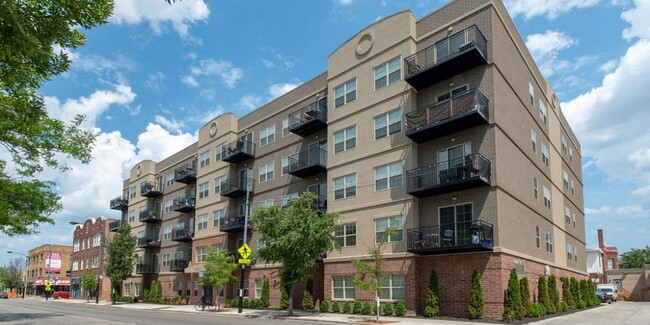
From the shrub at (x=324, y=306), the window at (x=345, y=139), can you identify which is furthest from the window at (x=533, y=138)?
the shrub at (x=324, y=306)

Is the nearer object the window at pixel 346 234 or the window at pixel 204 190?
the window at pixel 346 234

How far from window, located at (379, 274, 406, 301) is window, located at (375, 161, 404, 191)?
506cm

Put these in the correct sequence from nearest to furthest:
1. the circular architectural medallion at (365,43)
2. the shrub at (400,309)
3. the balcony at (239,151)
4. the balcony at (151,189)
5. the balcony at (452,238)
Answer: the balcony at (452,238) → the shrub at (400,309) → the circular architectural medallion at (365,43) → the balcony at (239,151) → the balcony at (151,189)

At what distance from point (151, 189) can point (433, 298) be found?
4285 cm

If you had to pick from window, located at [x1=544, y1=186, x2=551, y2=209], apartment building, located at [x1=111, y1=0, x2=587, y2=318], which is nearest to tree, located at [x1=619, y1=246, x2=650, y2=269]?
apartment building, located at [x1=111, y1=0, x2=587, y2=318]

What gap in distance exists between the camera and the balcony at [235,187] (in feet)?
136

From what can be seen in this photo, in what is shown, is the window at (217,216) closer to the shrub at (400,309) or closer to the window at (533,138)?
the shrub at (400,309)

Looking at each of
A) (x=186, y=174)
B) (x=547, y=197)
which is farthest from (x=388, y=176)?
(x=186, y=174)

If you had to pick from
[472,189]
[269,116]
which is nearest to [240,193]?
[269,116]

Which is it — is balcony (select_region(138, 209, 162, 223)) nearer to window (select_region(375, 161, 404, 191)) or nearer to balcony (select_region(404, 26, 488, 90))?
window (select_region(375, 161, 404, 191))

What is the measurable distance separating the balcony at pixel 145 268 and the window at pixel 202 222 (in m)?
12.9

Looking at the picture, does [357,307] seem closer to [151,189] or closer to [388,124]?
[388,124]

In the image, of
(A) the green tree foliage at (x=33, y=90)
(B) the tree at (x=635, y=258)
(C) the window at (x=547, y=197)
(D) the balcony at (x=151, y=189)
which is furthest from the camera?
(B) the tree at (x=635, y=258)

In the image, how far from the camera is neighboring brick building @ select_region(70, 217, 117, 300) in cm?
6806
